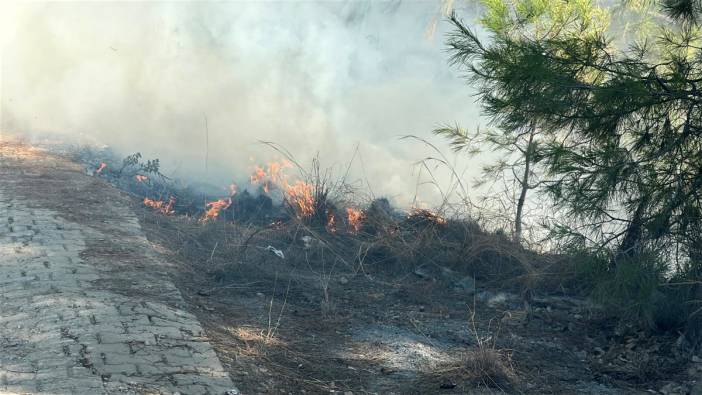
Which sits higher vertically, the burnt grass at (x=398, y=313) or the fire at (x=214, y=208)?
the fire at (x=214, y=208)

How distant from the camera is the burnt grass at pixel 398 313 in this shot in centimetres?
540

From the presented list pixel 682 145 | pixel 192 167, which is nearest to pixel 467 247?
pixel 682 145

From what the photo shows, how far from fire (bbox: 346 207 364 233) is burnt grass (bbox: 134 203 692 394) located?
0.30 ft

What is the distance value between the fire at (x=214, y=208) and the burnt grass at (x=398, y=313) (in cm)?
28

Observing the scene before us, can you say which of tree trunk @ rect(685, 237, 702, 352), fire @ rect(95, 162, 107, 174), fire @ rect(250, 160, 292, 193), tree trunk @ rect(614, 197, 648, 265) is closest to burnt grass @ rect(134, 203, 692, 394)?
tree trunk @ rect(685, 237, 702, 352)

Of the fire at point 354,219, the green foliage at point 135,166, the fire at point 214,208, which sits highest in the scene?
the green foliage at point 135,166

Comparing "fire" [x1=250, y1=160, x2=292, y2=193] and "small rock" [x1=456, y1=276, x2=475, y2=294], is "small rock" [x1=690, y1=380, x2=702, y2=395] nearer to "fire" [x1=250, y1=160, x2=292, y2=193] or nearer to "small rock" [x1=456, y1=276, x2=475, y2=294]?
"small rock" [x1=456, y1=276, x2=475, y2=294]

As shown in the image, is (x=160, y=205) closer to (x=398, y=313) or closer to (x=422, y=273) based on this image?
(x=422, y=273)

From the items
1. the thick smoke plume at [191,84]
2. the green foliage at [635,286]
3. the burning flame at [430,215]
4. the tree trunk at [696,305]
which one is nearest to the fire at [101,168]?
the thick smoke plume at [191,84]

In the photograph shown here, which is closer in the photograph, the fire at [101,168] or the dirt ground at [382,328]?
the dirt ground at [382,328]

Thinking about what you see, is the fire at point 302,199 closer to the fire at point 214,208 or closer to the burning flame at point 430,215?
the fire at point 214,208

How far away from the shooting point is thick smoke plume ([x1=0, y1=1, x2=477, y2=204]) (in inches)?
484

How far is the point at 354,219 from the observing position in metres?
8.64

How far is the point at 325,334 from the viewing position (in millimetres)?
6121
